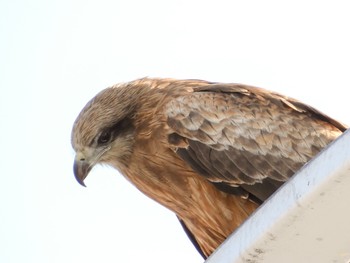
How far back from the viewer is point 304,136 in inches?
313

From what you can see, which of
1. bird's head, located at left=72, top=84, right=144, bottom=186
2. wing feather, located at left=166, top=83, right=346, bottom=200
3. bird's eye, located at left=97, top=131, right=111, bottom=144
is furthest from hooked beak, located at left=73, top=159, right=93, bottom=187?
wing feather, located at left=166, top=83, right=346, bottom=200

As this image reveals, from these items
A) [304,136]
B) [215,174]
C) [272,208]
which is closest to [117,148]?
[215,174]

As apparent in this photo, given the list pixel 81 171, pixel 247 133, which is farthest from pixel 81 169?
pixel 247 133

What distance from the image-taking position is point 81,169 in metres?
8.26

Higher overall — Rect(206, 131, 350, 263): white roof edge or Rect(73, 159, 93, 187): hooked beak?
Rect(206, 131, 350, 263): white roof edge

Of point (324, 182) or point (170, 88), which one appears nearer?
point (324, 182)

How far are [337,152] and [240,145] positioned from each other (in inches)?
153

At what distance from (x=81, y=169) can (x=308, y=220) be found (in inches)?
173

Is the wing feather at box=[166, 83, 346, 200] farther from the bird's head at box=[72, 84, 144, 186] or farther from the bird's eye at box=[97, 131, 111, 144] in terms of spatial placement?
the bird's eye at box=[97, 131, 111, 144]

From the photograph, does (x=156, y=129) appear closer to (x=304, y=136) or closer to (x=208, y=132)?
(x=208, y=132)

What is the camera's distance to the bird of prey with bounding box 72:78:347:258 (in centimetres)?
756

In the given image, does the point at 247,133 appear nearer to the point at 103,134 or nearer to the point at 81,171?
the point at 103,134

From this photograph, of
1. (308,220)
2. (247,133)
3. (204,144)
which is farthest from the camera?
(247,133)

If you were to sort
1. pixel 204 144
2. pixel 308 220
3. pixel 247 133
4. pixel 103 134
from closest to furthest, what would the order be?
pixel 308 220
pixel 204 144
pixel 247 133
pixel 103 134
